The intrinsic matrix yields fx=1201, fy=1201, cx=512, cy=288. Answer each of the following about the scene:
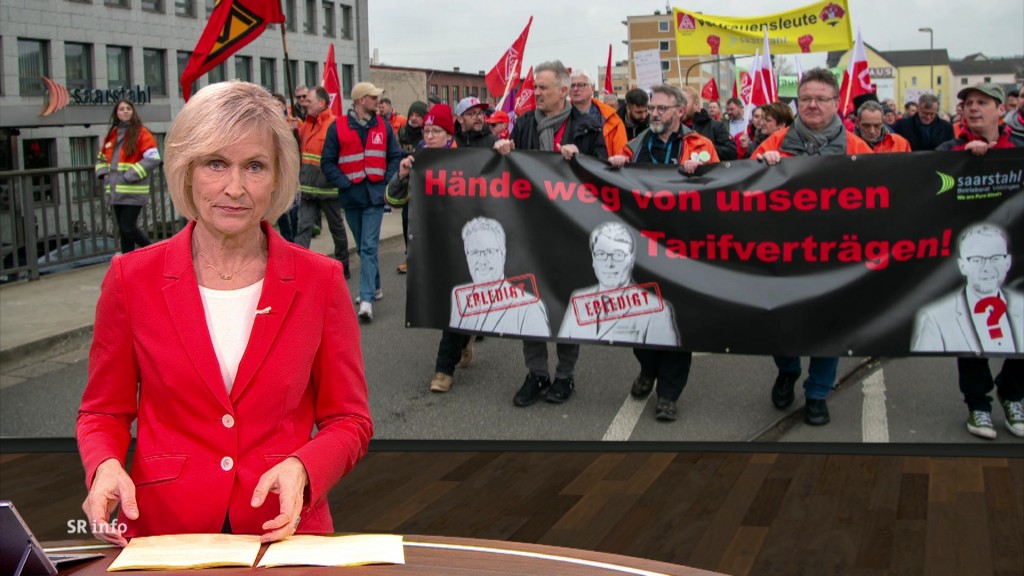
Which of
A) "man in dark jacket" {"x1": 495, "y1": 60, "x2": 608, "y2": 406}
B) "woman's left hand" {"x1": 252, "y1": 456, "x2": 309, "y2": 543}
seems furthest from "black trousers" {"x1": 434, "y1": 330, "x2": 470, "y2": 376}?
"woman's left hand" {"x1": 252, "y1": 456, "x2": 309, "y2": 543}

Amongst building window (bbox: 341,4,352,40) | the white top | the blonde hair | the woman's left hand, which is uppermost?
building window (bbox: 341,4,352,40)

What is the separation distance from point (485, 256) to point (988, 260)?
102 inches

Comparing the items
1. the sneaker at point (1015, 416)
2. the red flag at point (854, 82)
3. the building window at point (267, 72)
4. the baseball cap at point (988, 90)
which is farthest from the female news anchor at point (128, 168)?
the red flag at point (854, 82)

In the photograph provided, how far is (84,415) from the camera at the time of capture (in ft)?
7.10

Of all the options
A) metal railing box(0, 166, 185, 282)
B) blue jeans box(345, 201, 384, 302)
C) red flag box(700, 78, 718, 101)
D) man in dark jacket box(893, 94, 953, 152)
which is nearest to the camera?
blue jeans box(345, 201, 384, 302)

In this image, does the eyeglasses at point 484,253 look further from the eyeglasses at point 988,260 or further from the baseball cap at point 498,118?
the eyeglasses at point 988,260

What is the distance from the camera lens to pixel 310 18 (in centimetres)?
694

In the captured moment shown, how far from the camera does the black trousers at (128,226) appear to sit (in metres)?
9.70

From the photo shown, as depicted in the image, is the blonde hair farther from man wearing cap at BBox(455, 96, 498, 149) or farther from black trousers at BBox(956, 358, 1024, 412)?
man wearing cap at BBox(455, 96, 498, 149)

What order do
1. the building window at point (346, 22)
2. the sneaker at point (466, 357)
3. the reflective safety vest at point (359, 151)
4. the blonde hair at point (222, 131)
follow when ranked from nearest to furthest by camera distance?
the blonde hair at point (222, 131), the building window at point (346, 22), the sneaker at point (466, 357), the reflective safety vest at point (359, 151)

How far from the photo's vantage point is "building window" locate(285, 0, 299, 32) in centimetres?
694

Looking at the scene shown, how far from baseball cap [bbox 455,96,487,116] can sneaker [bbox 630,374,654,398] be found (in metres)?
1.92

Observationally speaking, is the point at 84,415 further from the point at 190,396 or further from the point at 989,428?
the point at 989,428

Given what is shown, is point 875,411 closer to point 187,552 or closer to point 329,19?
point 329,19
